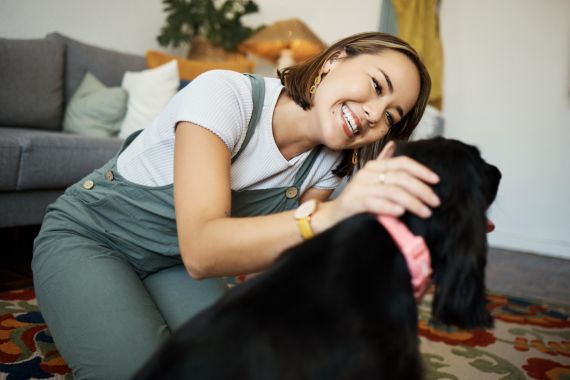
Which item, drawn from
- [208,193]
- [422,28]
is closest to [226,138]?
[208,193]

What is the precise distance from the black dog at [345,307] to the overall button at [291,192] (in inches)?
21.1

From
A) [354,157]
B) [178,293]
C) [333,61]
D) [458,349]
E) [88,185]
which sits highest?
[333,61]

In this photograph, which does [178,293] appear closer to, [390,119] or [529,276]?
[390,119]

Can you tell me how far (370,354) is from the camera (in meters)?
0.54

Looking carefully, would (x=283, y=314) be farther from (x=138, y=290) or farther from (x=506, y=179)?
(x=506, y=179)

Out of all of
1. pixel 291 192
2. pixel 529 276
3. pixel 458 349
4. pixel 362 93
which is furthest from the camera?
pixel 529 276

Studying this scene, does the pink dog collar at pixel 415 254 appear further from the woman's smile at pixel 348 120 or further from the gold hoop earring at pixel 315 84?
the gold hoop earring at pixel 315 84

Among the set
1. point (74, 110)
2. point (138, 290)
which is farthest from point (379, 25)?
point (138, 290)

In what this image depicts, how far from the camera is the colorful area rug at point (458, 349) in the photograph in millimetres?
1127

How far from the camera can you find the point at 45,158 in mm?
1887

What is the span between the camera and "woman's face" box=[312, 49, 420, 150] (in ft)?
3.18

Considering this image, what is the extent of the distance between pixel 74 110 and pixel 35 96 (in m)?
0.20

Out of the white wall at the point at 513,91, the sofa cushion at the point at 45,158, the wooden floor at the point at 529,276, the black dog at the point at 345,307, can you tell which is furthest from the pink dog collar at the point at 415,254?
the white wall at the point at 513,91

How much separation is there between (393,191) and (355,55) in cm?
50
